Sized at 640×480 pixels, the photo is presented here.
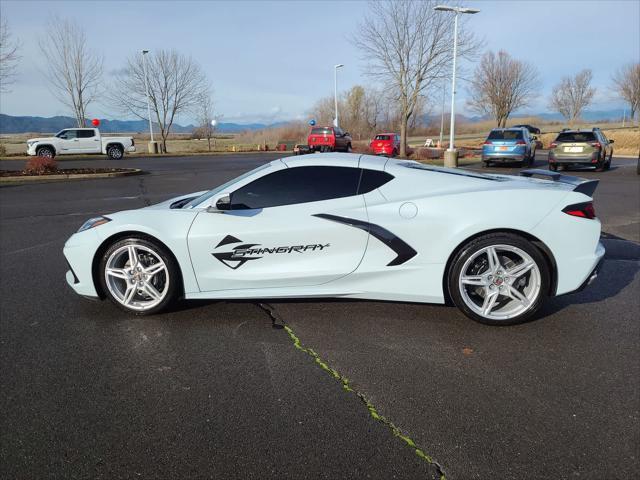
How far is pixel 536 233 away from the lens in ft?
11.7

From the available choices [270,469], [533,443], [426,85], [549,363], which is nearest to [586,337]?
[549,363]

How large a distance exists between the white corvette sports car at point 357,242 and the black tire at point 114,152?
2506cm

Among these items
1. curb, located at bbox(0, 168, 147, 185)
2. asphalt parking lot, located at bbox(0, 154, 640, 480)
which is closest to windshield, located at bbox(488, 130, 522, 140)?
curb, located at bbox(0, 168, 147, 185)

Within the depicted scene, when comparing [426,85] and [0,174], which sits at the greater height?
[426,85]

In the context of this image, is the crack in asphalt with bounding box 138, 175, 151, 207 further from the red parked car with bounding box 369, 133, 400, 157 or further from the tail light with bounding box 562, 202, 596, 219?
the red parked car with bounding box 369, 133, 400, 157

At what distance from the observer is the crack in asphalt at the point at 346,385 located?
2197mm

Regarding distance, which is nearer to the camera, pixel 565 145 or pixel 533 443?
pixel 533 443

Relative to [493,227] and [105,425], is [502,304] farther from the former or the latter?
[105,425]

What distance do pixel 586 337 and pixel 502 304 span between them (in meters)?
0.64

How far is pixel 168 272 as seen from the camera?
149 inches

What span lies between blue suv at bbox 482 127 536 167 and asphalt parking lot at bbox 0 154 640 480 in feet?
49.2

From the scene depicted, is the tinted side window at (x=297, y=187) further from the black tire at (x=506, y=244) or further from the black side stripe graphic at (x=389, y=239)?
the black tire at (x=506, y=244)

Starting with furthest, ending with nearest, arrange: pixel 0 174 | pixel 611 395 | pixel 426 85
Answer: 1. pixel 426 85
2. pixel 0 174
3. pixel 611 395

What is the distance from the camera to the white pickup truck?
25094 mm
